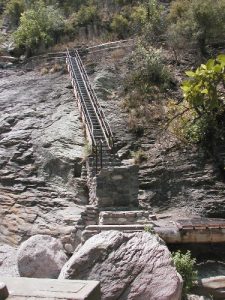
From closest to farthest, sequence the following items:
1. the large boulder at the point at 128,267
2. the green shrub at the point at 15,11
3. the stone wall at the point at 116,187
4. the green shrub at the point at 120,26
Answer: the large boulder at the point at 128,267, the stone wall at the point at 116,187, the green shrub at the point at 120,26, the green shrub at the point at 15,11

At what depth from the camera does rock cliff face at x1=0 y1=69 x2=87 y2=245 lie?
14188 millimetres

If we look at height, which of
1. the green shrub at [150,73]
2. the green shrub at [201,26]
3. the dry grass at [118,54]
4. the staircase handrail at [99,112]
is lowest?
the staircase handrail at [99,112]

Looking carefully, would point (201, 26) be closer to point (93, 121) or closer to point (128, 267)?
point (93, 121)

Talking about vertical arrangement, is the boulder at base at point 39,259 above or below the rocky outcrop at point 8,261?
above

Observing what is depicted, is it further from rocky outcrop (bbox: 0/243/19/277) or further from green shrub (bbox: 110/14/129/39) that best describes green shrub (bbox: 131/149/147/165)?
green shrub (bbox: 110/14/129/39)

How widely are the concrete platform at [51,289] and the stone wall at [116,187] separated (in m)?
7.27

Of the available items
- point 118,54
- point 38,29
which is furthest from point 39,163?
point 38,29

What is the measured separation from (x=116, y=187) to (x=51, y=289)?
7.80 m

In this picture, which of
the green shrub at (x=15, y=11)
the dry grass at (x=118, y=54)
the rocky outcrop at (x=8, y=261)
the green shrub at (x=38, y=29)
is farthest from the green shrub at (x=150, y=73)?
the green shrub at (x=15, y=11)

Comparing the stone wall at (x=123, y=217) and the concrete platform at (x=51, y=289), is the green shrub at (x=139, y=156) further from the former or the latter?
the concrete platform at (x=51, y=289)

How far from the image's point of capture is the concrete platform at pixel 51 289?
588 centimetres

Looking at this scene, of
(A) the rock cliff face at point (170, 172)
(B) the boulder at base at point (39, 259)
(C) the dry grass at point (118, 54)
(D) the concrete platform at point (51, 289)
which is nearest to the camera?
(D) the concrete platform at point (51, 289)

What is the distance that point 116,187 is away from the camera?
45.5 feet

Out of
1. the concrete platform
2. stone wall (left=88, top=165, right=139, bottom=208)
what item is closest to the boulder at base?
the concrete platform
